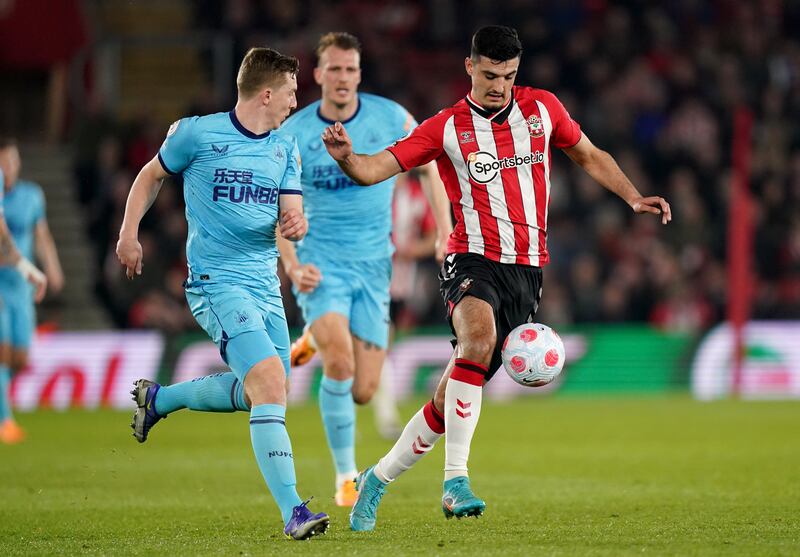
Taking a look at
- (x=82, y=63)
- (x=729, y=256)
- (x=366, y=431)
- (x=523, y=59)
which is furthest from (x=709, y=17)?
(x=366, y=431)

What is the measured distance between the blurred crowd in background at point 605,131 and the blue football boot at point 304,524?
1148 centimetres

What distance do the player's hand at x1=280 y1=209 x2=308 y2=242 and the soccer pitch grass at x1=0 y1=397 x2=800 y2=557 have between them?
1.43 meters

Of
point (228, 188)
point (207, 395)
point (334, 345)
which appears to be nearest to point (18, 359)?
point (334, 345)

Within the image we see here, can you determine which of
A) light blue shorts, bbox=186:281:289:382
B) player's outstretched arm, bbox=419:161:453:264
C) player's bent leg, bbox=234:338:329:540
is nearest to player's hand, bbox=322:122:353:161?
light blue shorts, bbox=186:281:289:382

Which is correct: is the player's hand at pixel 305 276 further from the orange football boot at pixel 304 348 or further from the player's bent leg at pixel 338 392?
the orange football boot at pixel 304 348

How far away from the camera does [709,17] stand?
74.0ft

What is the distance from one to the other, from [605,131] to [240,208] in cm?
1432

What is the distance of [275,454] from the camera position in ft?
20.6

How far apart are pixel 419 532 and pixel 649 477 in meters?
3.12

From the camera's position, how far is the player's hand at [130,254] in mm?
6383

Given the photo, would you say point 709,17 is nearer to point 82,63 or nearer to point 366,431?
point 82,63

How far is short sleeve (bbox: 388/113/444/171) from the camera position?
22.1 ft

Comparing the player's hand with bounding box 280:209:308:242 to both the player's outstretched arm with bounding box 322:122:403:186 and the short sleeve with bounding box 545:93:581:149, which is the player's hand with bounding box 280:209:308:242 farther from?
the short sleeve with bounding box 545:93:581:149

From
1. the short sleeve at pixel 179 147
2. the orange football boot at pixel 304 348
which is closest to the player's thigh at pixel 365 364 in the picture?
the orange football boot at pixel 304 348
